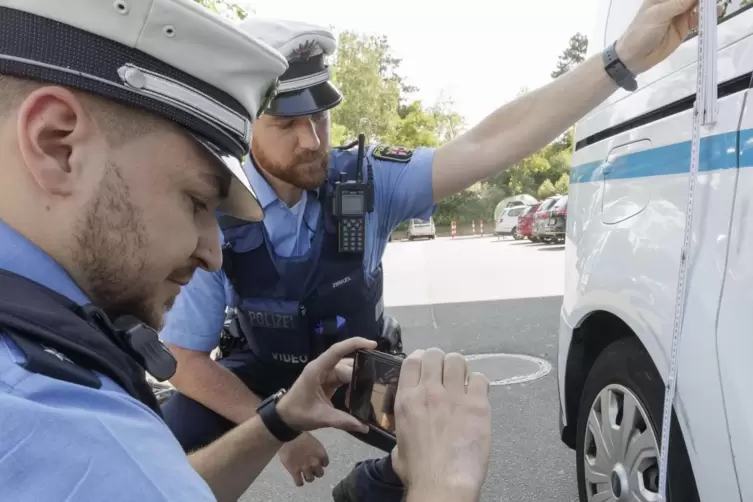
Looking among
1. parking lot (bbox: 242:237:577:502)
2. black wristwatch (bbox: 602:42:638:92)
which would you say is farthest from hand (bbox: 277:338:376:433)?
parking lot (bbox: 242:237:577:502)

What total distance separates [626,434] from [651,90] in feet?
3.21

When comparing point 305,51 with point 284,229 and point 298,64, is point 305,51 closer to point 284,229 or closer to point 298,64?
point 298,64

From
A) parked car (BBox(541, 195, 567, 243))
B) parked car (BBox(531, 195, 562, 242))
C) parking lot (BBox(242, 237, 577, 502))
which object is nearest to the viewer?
parking lot (BBox(242, 237, 577, 502))

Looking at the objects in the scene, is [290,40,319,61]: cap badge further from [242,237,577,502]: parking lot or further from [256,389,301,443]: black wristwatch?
[242,237,577,502]: parking lot

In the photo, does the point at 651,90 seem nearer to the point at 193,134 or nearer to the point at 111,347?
the point at 193,134

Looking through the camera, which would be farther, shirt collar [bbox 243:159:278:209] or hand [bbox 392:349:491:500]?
shirt collar [bbox 243:159:278:209]

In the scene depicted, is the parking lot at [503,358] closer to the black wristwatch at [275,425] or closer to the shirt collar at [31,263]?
the black wristwatch at [275,425]

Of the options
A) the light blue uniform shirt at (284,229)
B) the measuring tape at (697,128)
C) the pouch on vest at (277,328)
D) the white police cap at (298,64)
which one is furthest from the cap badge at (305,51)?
the measuring tape at (697,128)

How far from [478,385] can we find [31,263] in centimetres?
70

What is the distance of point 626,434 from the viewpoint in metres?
1.90

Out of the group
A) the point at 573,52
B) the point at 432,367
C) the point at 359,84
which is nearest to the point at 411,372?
the point at 432,367

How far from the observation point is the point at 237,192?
48.1 inches

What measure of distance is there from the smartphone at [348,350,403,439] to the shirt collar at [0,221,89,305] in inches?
25.9

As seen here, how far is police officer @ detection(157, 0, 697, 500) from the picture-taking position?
6.48 feet
